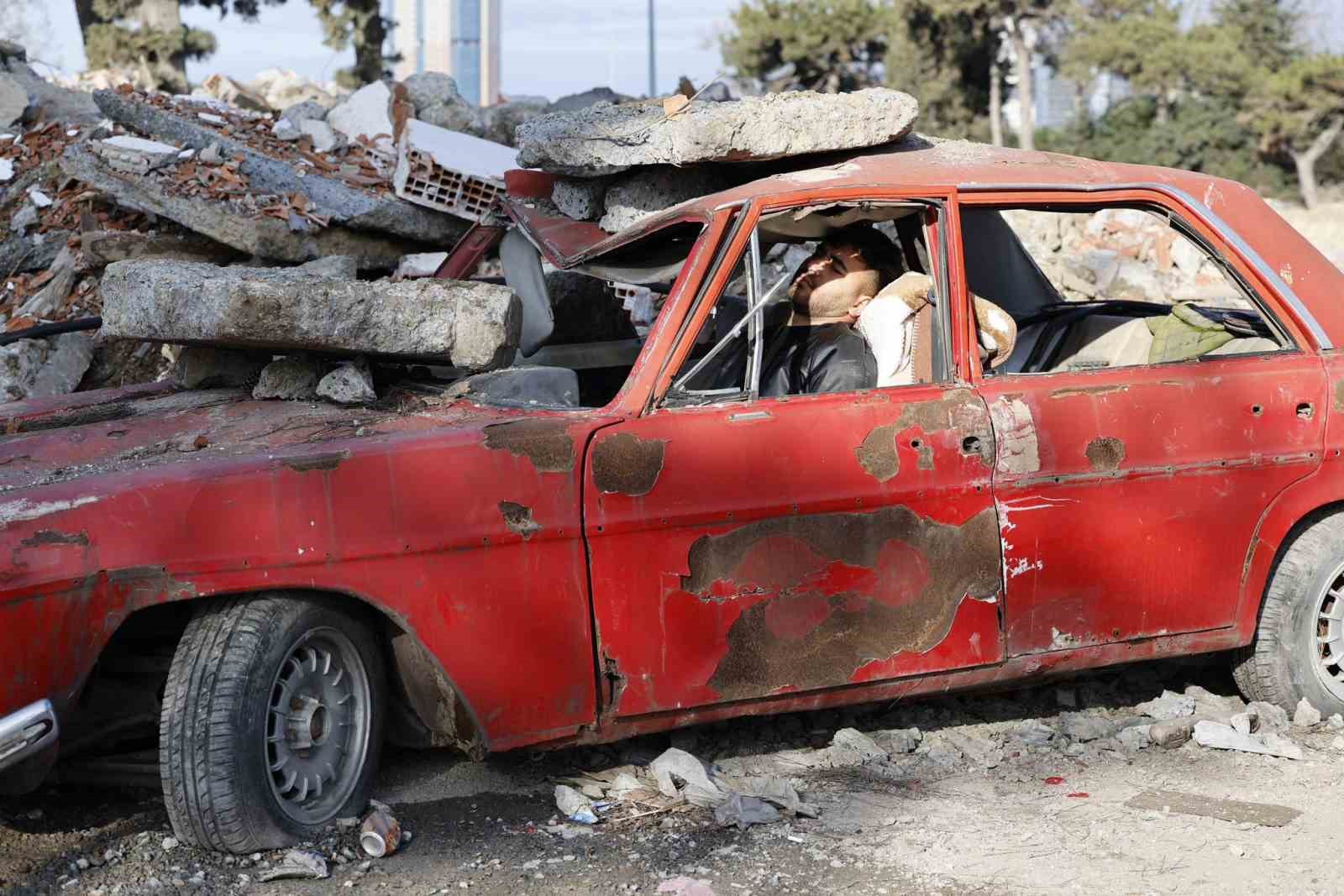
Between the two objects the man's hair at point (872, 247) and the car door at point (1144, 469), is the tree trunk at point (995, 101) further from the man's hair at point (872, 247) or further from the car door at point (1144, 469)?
the car door at point (1144, 469)

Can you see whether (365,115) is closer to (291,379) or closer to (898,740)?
(291,379)

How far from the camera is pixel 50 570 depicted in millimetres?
3184

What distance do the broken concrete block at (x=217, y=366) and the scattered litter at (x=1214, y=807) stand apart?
2.84 metres

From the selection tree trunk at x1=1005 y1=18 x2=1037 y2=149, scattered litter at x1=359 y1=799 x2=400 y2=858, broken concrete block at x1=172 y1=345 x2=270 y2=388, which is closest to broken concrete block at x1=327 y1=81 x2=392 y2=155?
broken concrete block at x1=172 y1=345 x2=270 y2=388

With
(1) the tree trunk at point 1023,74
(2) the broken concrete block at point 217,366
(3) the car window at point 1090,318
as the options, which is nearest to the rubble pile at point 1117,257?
(3) the car window at point 1090,318

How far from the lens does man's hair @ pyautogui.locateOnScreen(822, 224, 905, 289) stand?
14.9ft

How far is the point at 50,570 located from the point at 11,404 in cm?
171

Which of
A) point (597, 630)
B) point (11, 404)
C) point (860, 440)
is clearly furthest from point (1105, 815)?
point (11, 404)

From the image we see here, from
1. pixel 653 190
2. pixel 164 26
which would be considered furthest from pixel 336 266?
pixel 164 26

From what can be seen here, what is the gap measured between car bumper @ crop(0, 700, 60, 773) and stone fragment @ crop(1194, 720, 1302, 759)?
3098 millimetres

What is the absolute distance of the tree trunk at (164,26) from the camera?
2081cm

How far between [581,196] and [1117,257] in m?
10.7

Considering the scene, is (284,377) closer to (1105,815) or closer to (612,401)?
(612,401)

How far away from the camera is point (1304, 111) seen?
3784 cm
